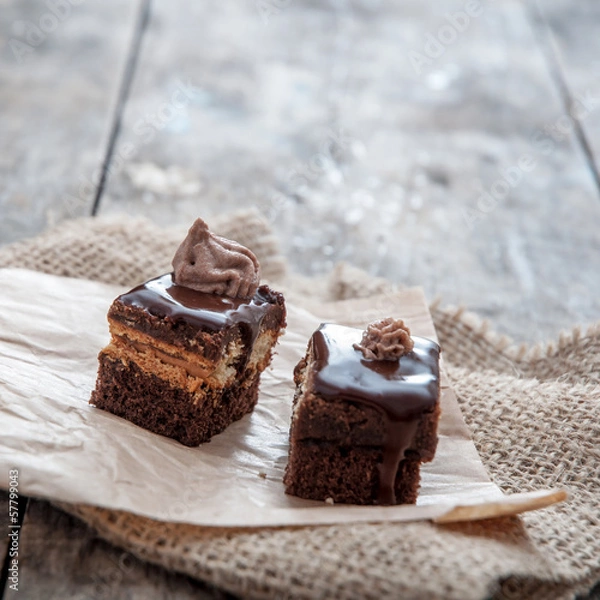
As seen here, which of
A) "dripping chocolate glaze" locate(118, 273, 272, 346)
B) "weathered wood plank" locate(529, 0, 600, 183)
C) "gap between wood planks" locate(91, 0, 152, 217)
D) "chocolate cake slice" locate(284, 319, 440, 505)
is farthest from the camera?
"weathered wood plank" locate(529, 0, 600, 183)

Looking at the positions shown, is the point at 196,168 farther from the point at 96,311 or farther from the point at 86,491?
the point at 86,491

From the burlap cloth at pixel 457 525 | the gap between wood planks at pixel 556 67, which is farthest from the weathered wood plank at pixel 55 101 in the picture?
the gap between wood planks at pixel 556 67

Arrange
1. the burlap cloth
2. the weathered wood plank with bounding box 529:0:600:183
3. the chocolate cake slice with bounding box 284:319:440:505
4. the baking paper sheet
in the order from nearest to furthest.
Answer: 1. the burlap cloth
2. the baking paper sheet
3. the chocolate cake slice with bounding box 284:319:440:505
4. the weathered wood plank with bounding box 529:0:600:183

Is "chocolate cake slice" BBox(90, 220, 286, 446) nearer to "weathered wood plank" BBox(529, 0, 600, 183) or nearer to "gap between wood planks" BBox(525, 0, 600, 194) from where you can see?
"gap between wood planks" BBox(525, 0, 600, 194)

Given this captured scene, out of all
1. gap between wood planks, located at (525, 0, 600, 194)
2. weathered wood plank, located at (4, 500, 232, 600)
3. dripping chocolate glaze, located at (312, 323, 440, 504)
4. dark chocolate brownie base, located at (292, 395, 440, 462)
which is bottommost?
weathered wood plank, located at (4, 500, 232, 600)

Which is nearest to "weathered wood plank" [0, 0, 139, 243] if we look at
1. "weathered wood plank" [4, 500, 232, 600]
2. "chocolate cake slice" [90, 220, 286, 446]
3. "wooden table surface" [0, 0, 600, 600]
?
"wooden table surface" [0, 0, 600, 600]

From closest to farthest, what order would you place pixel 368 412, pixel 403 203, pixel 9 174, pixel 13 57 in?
pixel 368 412 < pixel 9 174 < pixel 403 203 < pixel 13 57

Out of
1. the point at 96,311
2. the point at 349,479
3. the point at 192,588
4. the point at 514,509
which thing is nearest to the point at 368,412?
the point at 349,479

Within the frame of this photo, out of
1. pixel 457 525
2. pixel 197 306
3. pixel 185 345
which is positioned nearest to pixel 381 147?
pixel 197 306

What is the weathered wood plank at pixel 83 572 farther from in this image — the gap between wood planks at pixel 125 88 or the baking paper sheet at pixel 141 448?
the gap between wood planks at pixel 125 88
